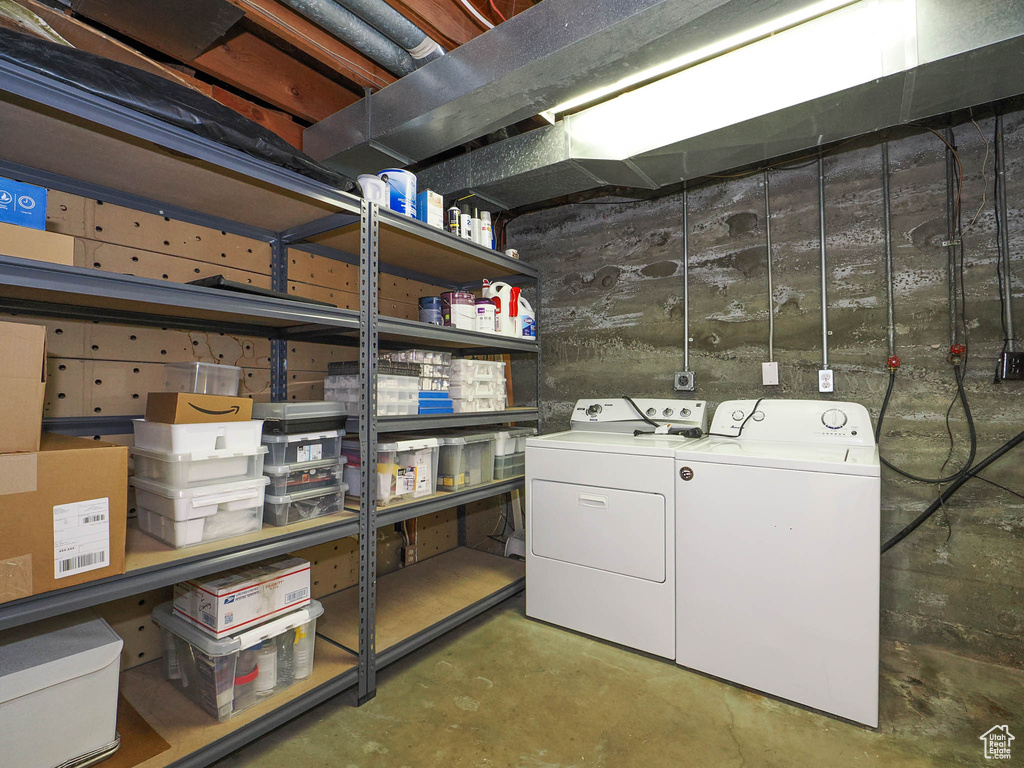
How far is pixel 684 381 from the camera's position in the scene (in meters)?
2.54

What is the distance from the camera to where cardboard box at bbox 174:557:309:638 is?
1.47m

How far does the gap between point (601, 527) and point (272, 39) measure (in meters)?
2.53

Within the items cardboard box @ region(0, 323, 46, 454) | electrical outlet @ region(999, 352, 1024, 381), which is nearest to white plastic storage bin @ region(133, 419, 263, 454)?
cardboard box @ region(0, 323, 46, 454)

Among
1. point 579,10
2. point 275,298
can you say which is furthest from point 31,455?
point 579,10

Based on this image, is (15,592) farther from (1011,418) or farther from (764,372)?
(1011,418)

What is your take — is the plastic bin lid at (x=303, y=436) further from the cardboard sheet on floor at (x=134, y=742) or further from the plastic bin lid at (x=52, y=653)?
the cardboard sheet on floor at (x=134, y=742)

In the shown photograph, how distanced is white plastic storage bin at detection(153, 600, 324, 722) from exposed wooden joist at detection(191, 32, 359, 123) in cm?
210

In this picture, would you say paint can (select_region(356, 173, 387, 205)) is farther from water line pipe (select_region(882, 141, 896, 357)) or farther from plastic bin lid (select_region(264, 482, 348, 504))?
water line pipe (select_region(882, 141, 896, 357))

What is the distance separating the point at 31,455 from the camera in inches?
41.8

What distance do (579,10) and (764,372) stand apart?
1689 mm

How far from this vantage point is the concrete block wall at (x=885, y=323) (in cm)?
196

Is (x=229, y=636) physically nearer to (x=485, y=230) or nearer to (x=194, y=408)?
(x=194, y=408)

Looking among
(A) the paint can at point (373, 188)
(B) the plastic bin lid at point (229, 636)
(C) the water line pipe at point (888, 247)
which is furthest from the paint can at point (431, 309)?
(C) the water line pipe at point (888, 247)

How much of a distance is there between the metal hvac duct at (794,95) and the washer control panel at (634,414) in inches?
42.3
